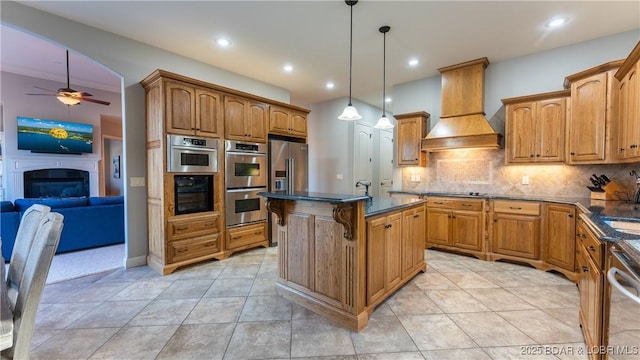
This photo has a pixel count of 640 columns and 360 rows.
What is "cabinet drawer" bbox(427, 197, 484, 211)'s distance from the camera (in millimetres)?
3754

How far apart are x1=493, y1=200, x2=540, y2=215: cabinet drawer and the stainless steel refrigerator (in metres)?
3.04

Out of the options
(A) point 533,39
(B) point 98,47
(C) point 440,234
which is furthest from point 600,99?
(B) point 98,47

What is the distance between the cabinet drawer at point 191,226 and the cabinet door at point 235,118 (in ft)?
4.01

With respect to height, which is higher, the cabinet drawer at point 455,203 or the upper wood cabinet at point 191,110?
the upper wood cabinet at point 191,110

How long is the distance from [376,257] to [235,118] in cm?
286

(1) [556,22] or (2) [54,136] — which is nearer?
(1) [556,22]

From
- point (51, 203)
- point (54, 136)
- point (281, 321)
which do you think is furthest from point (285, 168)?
point (54, 136)

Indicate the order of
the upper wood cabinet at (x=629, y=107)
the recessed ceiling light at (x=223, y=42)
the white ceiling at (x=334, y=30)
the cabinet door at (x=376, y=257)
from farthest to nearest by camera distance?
1. the recessed ceiling light at (x=223, y=42)
2. the white ceiling at (x=334, y=30)
3. the upper wood cabinet at (x=629, y=107)
4. the cabinet door at (x=376, y=257)

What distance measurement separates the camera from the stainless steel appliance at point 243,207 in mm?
3863

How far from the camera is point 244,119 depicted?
401 centimetres

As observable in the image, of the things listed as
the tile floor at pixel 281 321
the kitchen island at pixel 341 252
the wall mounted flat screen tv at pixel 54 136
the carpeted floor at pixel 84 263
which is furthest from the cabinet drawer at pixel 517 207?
the wall mounted flat screen tv at pixel 54 136

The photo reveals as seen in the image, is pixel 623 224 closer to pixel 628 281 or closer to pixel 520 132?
pixel 628 281

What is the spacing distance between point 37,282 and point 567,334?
11.0 ft

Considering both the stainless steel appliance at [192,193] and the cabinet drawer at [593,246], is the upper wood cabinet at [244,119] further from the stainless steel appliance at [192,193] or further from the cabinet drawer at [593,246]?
the cabinet drawer at [593,246]
